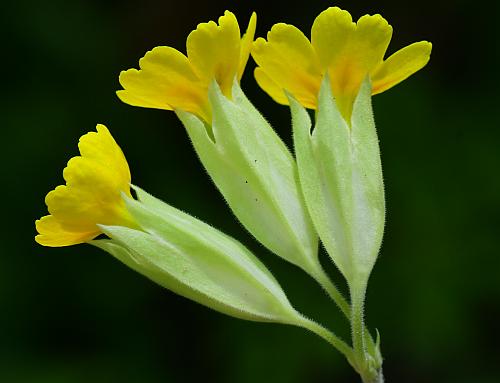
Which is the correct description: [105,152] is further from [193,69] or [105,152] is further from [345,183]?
[345,183]

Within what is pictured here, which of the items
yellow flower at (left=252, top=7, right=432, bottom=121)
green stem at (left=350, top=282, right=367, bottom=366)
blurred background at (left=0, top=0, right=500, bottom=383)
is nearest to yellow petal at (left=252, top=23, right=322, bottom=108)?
yellow flower at (left=252, top=7, right=432, bottom=121)

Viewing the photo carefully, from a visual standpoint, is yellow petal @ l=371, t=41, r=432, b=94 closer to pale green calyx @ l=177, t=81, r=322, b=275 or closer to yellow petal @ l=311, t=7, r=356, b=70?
yellow petal @ l=311, t=7, r=356, b=70

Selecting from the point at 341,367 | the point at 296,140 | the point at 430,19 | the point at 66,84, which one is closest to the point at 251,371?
the point at 341,367

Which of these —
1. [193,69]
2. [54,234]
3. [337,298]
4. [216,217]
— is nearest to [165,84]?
[193,69]

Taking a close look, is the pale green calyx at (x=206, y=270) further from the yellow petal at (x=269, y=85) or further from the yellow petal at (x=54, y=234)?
the yellow petal at (x=269, y=85)

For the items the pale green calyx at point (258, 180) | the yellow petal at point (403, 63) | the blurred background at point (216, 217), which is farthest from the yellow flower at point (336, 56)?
the blurred background at point (216, 217)

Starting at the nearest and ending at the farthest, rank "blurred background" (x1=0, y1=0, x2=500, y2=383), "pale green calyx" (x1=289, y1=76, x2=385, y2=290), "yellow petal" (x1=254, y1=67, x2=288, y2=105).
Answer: "pale green calyx" (x1=289, y1=76, x2=385, y2=290) < "yellow petal" (x1=254, y1=67, x2=288, y2=105) < "blurred background" (x1=0, y1=0, x2=500, y2=383)
